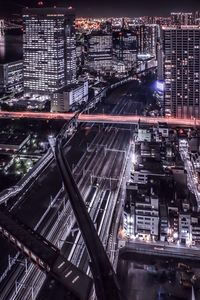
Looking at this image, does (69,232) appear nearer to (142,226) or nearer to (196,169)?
(142,226)

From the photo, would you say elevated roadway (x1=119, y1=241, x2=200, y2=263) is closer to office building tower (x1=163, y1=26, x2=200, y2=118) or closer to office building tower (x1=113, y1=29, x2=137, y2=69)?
office building tower (x1=163, y1=26, x2=200, y2=118)

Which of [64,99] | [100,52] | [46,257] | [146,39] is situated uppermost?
[146,39]

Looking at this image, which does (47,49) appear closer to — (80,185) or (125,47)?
(125,47)

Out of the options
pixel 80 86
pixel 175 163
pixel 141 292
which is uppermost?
pixel 80 86

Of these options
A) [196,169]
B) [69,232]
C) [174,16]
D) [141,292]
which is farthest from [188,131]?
[174,16]

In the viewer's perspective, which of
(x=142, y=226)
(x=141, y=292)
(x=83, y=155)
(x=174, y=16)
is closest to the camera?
(x=141, y=292)

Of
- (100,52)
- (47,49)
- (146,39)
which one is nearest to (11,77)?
(47,49)
